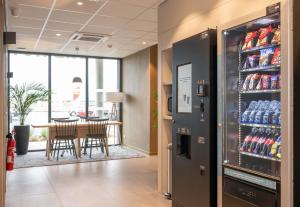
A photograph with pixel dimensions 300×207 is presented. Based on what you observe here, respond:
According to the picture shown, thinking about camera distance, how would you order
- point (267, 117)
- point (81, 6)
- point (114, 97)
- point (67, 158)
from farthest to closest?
point (114, 97)
point (67, 158)
point (81, 6)
point (267, 117)

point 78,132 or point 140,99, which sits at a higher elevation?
point 140,99

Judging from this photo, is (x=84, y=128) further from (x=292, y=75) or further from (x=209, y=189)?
(x=292, y=75)

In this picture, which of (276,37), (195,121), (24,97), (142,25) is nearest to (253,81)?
(276,37)

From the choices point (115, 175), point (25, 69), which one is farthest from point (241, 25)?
point (25, 69)

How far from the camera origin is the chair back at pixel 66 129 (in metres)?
6.88

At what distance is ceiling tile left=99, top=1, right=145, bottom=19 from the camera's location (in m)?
4.20

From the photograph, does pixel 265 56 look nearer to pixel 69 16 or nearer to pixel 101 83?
pixel 69 16

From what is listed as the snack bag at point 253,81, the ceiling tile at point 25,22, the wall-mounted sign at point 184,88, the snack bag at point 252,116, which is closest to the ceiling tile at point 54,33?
the ceiling tile at point 25,22

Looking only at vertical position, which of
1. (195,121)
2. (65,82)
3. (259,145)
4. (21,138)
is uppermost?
(65,82)

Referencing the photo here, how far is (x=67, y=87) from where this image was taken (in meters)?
8.71

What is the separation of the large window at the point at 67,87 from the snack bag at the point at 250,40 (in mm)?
6900

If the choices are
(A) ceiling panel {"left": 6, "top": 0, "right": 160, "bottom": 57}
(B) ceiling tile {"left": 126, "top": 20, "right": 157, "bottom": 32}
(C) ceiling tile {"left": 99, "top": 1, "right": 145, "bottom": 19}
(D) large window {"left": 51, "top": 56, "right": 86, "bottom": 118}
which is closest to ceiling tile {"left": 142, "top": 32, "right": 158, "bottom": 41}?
(A) ceiling panel {"left": 6, "top": 0, "right": 160, "bottom": 57}

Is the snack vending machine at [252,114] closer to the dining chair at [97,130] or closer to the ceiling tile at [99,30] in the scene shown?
the ceiling tile at [99,30]

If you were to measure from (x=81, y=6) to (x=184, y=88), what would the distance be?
Result: 2.23m
